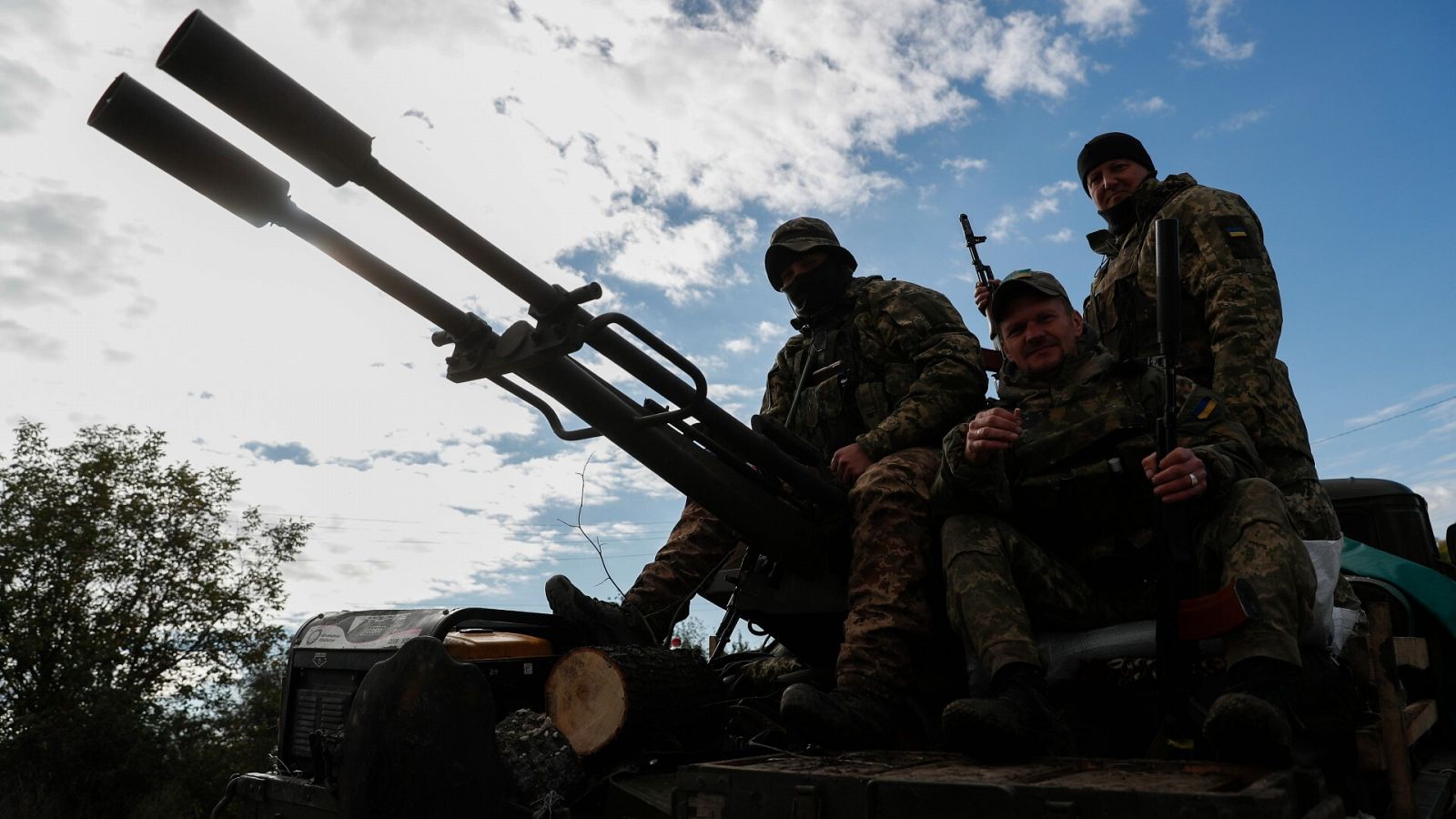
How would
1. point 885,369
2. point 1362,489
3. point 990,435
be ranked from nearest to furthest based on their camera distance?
point 990,435 → point 885,369 → point 1362,489

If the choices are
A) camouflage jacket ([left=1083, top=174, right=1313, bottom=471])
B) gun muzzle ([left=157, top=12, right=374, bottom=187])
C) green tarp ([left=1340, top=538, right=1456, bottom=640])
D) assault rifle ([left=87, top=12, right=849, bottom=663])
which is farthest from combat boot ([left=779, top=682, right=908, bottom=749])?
green tarp ([left=1340, top=538, right=1456, bottom=640])

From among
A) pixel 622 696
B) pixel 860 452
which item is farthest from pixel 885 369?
pixel 622 696

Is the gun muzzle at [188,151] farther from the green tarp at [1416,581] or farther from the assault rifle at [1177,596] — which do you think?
the green tarp at [1416,581]

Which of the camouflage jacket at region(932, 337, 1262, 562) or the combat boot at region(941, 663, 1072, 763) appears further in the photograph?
the camouflage jacket at region(932, 337, 1262, 562)

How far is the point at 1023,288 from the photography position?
399cm

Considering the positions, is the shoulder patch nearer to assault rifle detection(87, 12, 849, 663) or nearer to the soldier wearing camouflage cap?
the soldier wearing camouflage cap

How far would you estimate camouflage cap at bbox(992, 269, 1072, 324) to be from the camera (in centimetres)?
397

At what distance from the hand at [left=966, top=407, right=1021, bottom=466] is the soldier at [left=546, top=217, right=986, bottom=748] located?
1.44 feet

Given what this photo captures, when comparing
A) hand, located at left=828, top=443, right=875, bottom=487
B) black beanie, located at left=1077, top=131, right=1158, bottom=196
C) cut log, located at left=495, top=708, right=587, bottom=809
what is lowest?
cut log, located at left=495, top=708, right=587, bottom=809

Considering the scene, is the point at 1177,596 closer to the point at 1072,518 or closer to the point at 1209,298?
the point at 1072,518

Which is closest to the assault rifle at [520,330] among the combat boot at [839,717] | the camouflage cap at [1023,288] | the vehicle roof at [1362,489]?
the combat boot at [839,717]

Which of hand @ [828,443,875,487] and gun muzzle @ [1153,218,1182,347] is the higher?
gun muzzle @ [1153,218,1182,347]

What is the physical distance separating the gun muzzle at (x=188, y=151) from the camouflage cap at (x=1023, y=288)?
8.73 feet

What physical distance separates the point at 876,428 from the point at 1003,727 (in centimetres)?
198
